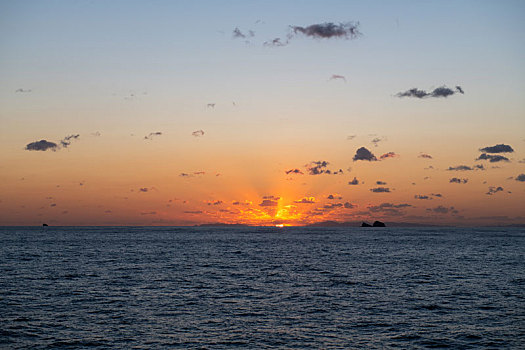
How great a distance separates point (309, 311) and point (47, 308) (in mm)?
21165

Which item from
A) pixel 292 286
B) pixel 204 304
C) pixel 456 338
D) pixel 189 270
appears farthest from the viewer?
pixel 189 270

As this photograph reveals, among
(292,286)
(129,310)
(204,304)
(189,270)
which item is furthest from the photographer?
(189,270)

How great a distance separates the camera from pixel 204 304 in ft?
133

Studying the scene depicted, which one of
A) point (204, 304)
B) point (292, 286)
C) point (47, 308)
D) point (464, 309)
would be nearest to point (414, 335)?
point (464, 309)

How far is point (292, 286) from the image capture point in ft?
169

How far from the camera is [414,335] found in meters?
31.2

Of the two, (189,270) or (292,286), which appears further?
(189,270)

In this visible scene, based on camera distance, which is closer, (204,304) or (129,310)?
(129,310)

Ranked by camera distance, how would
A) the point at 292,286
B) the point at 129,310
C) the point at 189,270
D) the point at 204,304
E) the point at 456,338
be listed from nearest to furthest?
the point at 456,338 → the point at 129,310 → the point at 204,304 → the point at 292,286 → the point at 189,270

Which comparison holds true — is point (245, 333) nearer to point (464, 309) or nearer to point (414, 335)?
point (414, 335)

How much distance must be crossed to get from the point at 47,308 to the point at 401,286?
35458 mm

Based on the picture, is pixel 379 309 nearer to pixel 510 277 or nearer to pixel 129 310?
pixel 129 310

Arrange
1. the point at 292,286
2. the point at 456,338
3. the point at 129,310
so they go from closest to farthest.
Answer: the point at 456,338, the point at 129,310, the point at 292,286

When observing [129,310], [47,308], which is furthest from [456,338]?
[47,308]
